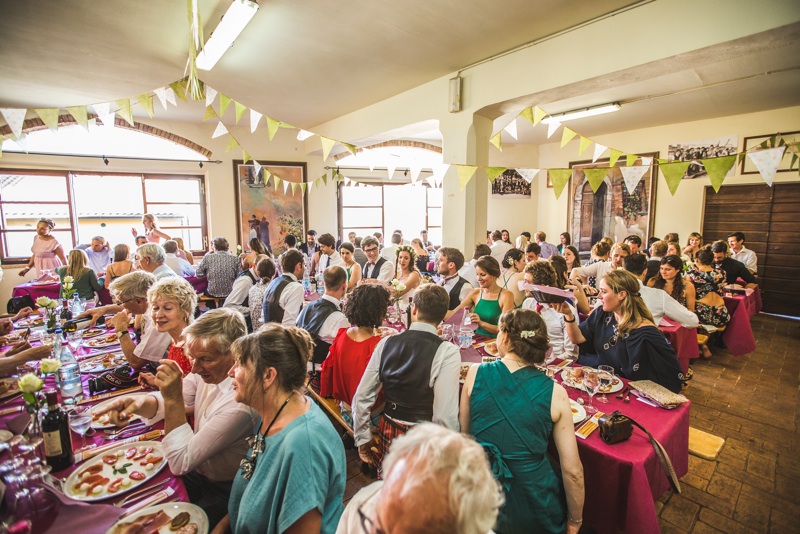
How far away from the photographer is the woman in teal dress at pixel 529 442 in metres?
1.64

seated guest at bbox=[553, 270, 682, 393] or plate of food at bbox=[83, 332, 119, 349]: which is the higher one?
seated guest at bbox=[553, 270, 682, 393]

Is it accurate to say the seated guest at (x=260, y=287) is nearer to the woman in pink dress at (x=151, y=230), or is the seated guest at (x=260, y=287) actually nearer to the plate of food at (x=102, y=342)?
the plate of food at (x=102, y=342)

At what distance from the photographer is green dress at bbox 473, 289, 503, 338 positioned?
3.46 meters

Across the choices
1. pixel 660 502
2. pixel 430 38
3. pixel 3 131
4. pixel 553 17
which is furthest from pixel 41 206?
pixel 660 502

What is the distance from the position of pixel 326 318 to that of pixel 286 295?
91cm

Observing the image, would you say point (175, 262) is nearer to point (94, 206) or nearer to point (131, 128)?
point (94, 206)

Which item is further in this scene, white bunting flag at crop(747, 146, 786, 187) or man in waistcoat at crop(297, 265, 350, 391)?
white bunting flag at crop(747, 146, 786, 187)

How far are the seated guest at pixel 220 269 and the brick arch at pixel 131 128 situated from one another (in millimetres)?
3617

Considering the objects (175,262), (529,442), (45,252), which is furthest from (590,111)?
(45,252)

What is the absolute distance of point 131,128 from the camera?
805 centimetres

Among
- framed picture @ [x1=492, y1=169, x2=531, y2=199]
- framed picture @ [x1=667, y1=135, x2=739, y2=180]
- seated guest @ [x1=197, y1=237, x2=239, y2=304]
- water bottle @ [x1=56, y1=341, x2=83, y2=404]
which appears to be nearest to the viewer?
water bottle @ [x1=56, y1=341, x2=83, y2=404]

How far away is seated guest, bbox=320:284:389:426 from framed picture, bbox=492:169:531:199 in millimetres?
9318

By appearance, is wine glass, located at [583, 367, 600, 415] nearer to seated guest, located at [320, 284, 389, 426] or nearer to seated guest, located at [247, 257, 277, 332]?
seated guest, located at [320, 284, 389, 426]

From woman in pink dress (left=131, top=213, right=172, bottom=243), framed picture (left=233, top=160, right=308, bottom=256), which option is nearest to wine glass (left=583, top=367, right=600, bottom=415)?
woman in pink dress (left=131, top=213, right=172, bottom=243)
